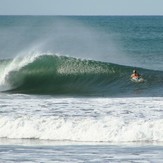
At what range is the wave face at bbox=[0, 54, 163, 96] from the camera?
26656 mm

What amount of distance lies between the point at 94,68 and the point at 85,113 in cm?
1301

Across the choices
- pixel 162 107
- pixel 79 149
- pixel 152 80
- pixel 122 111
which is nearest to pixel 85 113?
pixel 122 111

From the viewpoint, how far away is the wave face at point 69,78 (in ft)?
87.5

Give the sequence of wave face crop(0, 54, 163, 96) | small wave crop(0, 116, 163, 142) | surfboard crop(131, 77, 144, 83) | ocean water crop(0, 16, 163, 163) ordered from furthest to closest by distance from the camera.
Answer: surfboard crop(131, 77, 144, 83) → wave face crop(0, 54, 163, 96) → small wave crop(0, 116, 163, 142) → ocean water crop(0, 16, 163, 163)

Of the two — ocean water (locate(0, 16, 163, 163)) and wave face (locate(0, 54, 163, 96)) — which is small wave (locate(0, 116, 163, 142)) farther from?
wave face (locate(0, 54, 163, 96))

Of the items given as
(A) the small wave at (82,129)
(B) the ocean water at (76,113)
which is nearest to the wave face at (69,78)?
(B) the ocean water at (76,113)

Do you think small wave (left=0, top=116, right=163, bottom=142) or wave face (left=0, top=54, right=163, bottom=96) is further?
wave face (left=0, top=54, right=163, bottom=96)

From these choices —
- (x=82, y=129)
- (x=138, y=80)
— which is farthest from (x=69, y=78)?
(x=82, y=129)

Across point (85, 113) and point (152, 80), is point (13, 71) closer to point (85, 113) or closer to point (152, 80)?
point (152, 80)

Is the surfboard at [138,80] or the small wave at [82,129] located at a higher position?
the surfboard at [138,80]

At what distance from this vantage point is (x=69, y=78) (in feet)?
98.9

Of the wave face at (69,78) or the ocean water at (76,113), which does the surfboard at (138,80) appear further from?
the ocean water at (76,113)

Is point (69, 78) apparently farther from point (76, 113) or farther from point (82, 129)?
point (82, 129)

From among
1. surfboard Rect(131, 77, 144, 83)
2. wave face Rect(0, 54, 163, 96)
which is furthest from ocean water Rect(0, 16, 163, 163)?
surfboard Rect(131, 77, 144, 83)
